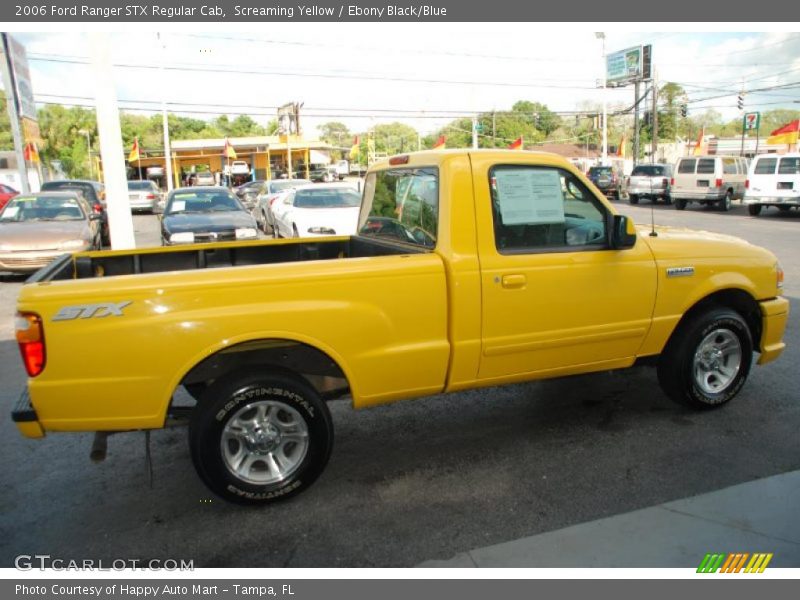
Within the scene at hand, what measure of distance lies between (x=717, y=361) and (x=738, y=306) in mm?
508

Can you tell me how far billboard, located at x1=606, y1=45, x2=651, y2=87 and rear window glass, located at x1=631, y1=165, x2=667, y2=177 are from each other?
28.1 metres

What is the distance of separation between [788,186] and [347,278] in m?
22.2

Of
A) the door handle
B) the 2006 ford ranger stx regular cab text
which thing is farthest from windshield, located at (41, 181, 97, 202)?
the door handle

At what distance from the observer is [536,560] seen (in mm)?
3025

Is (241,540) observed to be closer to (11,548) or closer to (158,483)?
(158,483)

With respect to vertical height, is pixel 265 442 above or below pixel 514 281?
below

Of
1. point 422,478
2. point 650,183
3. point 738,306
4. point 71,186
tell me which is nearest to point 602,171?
point 650,183

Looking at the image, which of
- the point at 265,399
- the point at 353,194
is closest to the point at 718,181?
the point at 353,194

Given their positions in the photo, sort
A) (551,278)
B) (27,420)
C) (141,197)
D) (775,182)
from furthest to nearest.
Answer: (141,197), (775,182), (551,278), (27,420)

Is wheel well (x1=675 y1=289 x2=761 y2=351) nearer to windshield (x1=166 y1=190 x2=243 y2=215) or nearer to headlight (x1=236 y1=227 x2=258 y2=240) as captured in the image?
headlight (x1=236 y1=227 x2=258 y2=240)

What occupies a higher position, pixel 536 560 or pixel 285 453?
pixel 285 453

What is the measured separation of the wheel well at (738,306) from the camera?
4.75 m

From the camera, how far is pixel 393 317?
3.66 metres

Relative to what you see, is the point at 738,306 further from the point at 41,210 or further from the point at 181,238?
the point at 41,210
